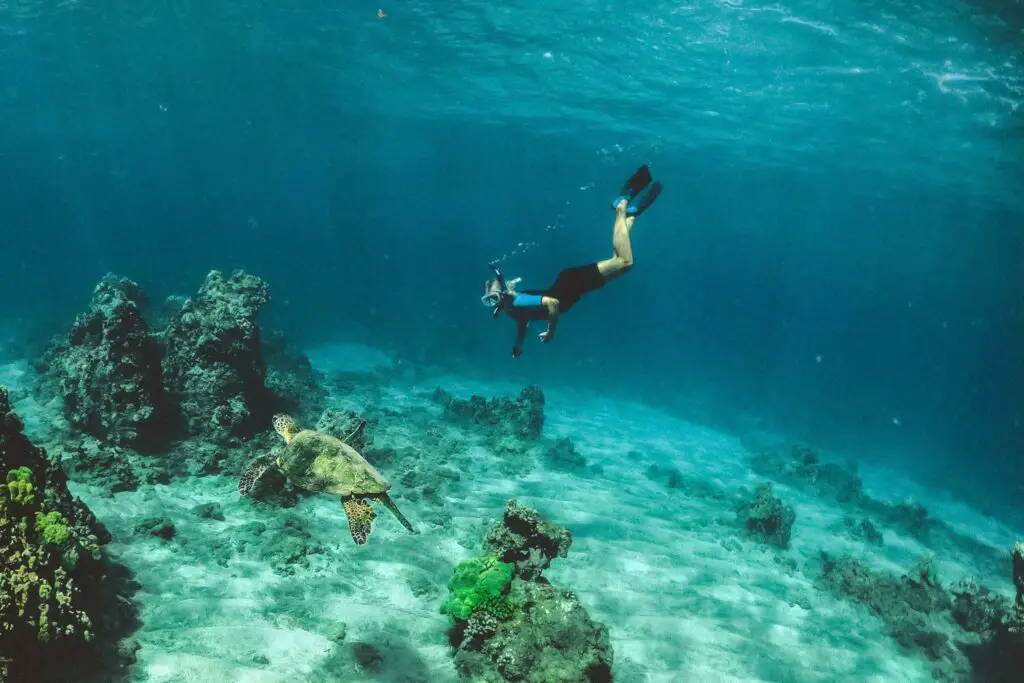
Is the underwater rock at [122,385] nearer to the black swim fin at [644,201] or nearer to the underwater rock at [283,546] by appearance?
the underwater rock at [283,546]

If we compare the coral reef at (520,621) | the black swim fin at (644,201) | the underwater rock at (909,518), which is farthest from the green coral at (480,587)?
the underwater rock at (909,518)

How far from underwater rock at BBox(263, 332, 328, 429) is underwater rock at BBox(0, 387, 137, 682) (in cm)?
529

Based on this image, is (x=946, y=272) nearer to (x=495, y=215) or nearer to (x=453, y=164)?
(x=453, y=164)

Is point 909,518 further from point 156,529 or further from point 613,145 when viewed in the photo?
point 613,145

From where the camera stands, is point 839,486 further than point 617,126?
No

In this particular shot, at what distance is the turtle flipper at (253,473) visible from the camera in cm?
453

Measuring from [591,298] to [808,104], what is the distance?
63.2 m

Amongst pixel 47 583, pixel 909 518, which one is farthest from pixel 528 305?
pixel 909 518

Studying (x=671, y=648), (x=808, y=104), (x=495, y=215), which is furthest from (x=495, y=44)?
(x=495, y=215)

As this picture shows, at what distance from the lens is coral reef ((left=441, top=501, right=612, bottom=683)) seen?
5270 millimetres

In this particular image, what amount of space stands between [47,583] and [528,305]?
569 cm

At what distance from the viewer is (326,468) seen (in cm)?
478

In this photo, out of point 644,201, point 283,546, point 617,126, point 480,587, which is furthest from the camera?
point 617,126

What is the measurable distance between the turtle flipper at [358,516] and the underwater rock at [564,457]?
9.47 meters
